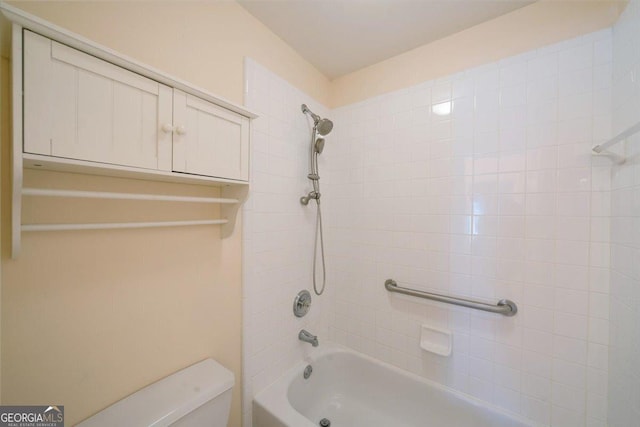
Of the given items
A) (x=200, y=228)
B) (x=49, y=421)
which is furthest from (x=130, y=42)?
(x=49, y=421)

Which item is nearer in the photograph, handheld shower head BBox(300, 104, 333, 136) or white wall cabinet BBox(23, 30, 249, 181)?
white wall cabinet BBox(23, 30, 249, 181)

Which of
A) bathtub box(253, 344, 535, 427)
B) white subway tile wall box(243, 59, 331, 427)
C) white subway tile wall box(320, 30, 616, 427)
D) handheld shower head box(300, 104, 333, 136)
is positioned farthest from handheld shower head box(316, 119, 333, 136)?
bathtub box(253, 344, 535, 427)

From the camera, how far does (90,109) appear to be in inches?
26.3

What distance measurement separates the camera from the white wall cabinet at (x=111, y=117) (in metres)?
0.59

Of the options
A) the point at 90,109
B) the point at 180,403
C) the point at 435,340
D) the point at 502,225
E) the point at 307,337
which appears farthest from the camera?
the point at 307,337

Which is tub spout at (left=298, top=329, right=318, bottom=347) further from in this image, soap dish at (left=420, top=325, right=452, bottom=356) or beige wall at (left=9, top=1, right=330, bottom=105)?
beige wall at (left=9, top=1, right=330, bottom=105)

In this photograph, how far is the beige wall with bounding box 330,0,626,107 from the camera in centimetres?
109

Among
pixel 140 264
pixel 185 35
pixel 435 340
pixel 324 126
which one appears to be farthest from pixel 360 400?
pixel 185 35

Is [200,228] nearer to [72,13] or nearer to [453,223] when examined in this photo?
[72,13]

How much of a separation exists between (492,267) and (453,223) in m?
0.30

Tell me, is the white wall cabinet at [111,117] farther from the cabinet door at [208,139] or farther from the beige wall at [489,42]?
the beige wall at [489,42]

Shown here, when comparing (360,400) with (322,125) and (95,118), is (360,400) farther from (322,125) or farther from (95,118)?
(95,118)

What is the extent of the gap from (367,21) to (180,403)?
204cm

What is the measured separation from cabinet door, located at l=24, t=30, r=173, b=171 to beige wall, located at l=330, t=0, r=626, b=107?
4.67ft
